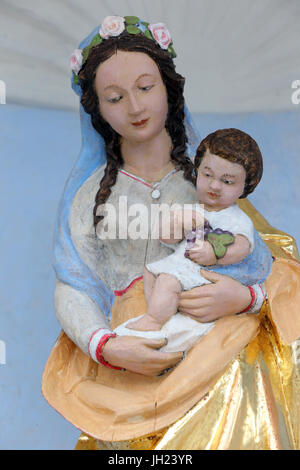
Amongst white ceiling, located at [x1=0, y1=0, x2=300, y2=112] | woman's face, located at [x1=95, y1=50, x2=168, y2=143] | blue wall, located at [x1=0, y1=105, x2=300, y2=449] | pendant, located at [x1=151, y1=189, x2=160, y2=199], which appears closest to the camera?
woman's face, located at [x1=95, y1=50, x2=168, y2=143]

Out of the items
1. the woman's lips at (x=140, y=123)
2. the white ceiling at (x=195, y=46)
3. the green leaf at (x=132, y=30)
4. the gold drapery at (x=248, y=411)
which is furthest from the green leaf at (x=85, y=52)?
the white ceiling at (x=195, y=46)

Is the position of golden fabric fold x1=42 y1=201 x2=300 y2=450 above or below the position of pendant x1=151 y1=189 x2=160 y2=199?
below

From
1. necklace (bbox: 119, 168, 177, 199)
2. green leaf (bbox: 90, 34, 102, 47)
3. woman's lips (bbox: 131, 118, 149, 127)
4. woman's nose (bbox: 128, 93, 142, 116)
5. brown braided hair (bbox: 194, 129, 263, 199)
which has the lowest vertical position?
necklace (bbox: 119, 168, 177, 199)

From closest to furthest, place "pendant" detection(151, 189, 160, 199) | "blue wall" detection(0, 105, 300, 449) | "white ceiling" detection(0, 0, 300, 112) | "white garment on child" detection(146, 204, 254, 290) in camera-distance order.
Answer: "white garment on child" detection(146, 204, 254, 290)
"pendant" detection(151, 189, 160, 199)
"blue wall" detection(0, 105, 300, 449)
"white ceiling" detection(0, 0, 300, 112)

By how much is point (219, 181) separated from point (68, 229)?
51 cm

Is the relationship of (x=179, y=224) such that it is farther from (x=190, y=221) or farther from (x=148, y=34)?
(x=148, y=34)

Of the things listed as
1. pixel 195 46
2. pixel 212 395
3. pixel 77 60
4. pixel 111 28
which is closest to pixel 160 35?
pixel 111 28

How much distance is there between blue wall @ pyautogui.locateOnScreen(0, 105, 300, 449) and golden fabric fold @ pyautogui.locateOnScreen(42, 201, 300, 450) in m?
0.85

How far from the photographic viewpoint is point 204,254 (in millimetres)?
2396

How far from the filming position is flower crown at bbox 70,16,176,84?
2.59 m

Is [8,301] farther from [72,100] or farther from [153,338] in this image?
[153,338]

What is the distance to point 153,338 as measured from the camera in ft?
7.79

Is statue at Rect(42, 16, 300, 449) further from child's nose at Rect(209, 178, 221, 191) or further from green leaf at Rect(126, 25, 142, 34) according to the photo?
child's nose at Rect(209, 178, 221, 191)

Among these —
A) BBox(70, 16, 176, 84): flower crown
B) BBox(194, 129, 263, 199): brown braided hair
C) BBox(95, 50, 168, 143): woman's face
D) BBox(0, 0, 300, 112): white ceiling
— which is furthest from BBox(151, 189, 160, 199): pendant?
BBox(0, 0, 300, 112): white ceiling
